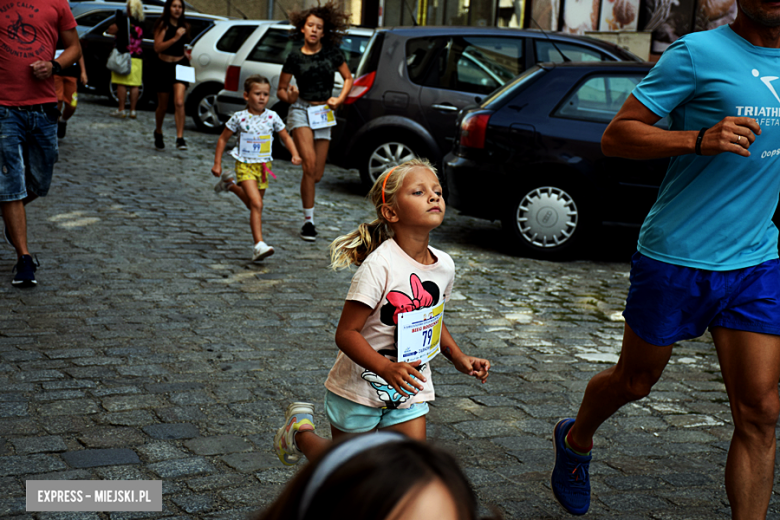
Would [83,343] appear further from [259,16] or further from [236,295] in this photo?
[259,16]

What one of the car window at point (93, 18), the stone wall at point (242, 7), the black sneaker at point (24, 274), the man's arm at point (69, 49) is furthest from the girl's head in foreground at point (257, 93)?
the stone wall at point (242, 7)

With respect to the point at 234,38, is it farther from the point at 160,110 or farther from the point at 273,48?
the point at 160,110

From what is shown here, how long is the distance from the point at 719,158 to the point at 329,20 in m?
5.83

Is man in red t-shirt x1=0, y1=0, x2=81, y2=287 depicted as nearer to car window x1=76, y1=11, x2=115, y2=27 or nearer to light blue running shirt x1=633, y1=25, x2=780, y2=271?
light blue running shirt x1=633, y1=25, x2=780, y2=271

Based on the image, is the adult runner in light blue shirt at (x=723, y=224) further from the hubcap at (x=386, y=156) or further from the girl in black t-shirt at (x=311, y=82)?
the hubcap at (x=386, y=156)

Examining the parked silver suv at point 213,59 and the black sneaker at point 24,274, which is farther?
the parked silver suv at point 213,59

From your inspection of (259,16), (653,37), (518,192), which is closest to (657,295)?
(518,192)

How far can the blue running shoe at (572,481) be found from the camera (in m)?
3.29

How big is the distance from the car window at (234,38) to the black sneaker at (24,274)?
8.73m

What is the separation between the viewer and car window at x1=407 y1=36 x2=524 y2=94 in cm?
991

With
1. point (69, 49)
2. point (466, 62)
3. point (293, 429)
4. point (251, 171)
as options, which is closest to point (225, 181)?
point (251, 171)

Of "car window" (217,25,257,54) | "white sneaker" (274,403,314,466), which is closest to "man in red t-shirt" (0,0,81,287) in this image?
"white sneaker" (274,403,314,466)

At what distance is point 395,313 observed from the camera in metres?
2.86

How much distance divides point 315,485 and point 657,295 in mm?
2432
